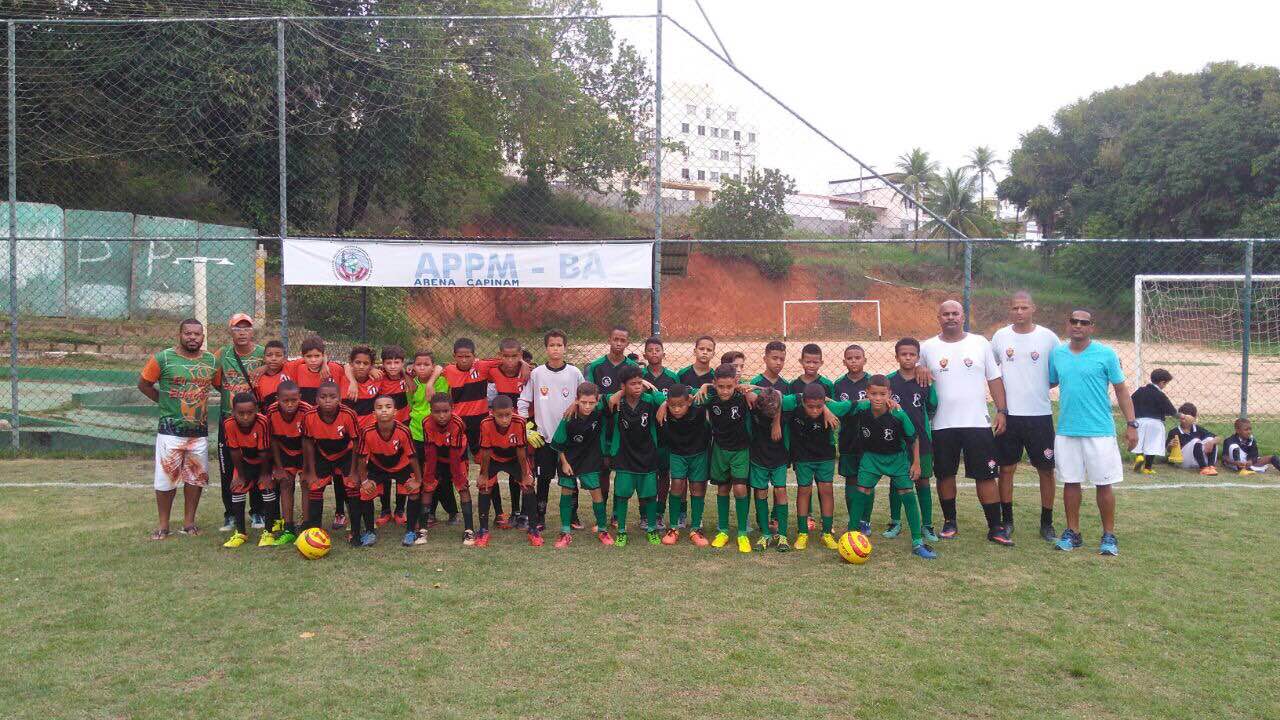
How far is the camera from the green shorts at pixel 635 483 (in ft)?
20.8

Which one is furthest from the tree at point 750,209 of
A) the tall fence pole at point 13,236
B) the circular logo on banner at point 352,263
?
the tall fence pole at point 13,236

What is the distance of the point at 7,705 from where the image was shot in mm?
3553

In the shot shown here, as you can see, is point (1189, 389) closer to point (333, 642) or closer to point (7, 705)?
point (333, 642)

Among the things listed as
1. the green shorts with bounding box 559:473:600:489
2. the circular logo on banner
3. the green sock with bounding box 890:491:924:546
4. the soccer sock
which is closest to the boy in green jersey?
the green sock with bounding box 890:491:924:546

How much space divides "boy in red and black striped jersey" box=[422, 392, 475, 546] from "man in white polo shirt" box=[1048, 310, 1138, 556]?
172 inches

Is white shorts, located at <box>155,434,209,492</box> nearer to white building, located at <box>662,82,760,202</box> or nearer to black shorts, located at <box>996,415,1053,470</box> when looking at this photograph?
white building, located at <box>662,82,760,202</box>

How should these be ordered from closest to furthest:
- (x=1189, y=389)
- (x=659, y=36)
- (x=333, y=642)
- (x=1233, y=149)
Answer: (x=333, y=642) < (x=659, y=36) < (x=1189, y=389) < (x=1233, y=149)

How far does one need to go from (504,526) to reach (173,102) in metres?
10.1

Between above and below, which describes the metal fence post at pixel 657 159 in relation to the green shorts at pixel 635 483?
above

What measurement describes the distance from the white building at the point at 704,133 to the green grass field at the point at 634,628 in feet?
13.4

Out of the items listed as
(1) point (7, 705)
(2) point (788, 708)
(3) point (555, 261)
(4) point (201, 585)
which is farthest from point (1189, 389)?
(1) point (7, 705)

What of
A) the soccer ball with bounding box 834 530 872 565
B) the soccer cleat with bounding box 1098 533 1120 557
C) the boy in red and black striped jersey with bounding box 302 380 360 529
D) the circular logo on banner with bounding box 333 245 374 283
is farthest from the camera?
the circular logo on banner with bounding box 333 245 374 283

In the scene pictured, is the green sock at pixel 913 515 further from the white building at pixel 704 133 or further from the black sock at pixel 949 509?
the white building at pixel 704 133

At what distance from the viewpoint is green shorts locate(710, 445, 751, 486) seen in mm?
6266
